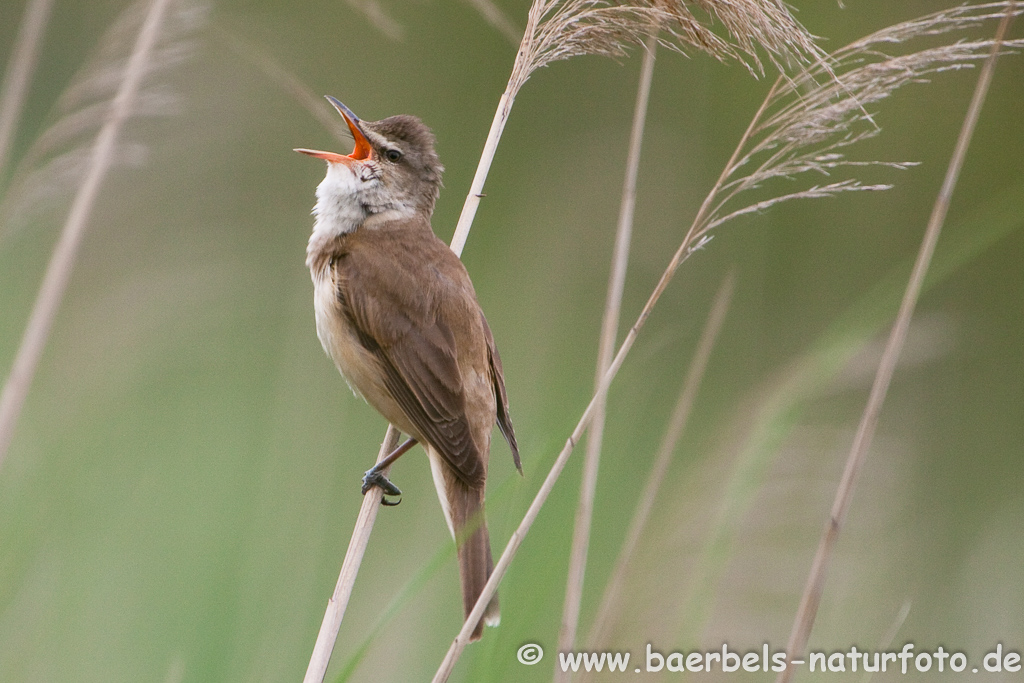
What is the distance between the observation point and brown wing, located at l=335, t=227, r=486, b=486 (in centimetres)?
266

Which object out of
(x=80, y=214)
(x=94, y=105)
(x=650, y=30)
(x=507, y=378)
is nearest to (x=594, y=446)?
(x=650, y=30)

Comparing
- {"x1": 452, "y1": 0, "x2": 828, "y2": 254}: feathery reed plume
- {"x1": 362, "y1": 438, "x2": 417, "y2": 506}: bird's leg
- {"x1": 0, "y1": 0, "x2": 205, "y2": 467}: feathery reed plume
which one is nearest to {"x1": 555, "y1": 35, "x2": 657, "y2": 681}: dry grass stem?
{"x1": 452, "y1": 0, "x2": 828, "y2": 254}: feathery reed plume

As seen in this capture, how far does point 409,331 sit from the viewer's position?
109 inches

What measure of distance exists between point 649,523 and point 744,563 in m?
0.46

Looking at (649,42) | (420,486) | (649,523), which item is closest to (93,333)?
(420,486)

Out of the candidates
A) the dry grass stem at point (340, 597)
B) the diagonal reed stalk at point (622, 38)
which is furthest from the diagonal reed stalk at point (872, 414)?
the dry grass stem at point (340, 597)

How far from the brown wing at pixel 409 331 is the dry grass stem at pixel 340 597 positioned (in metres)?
0.30

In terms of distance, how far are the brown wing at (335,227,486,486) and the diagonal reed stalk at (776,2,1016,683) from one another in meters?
0.97

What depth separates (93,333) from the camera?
3762mm

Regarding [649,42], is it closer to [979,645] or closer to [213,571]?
[213,571]

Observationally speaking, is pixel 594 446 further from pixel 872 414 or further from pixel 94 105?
pixel 94 105

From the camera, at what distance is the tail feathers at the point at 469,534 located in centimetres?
204

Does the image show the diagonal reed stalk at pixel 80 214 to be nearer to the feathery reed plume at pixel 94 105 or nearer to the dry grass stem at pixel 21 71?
the feathery reed plume at pixel 94 105

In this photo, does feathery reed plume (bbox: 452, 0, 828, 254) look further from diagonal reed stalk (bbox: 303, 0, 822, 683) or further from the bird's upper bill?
the bird's upper bill
